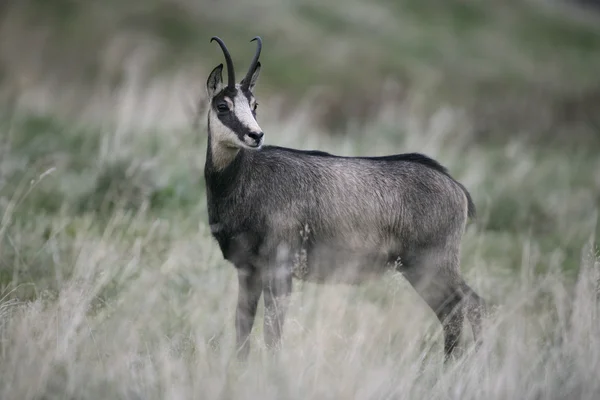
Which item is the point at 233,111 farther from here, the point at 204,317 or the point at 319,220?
the point at 204,317

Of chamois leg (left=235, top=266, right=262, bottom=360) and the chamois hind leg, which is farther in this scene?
the chamois hind leg

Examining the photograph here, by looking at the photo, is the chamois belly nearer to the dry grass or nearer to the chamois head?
the dry grass

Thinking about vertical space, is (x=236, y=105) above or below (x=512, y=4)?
below

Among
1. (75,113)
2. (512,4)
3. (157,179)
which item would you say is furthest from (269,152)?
(512,4)

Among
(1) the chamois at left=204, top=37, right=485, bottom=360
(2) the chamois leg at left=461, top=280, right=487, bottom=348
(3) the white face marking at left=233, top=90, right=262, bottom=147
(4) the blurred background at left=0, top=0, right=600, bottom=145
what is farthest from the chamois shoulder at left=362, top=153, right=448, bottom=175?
(4) the blurred background at left=0, top=0, right=600, bottom=145

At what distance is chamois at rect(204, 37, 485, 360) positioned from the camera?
5.46 metres

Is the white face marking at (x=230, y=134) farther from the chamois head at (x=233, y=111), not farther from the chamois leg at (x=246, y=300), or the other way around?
the chamois leg at (x=246, y=300)

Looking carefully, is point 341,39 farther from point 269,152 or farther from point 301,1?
point 269,152

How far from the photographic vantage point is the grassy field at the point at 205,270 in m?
4.40

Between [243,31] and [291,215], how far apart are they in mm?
18186

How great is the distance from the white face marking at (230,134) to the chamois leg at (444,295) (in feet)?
4.94

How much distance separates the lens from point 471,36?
2812 centimetres

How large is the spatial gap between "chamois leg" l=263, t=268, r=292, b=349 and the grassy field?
0.15 metres

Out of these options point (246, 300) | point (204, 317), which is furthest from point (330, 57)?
point (246, 300)
